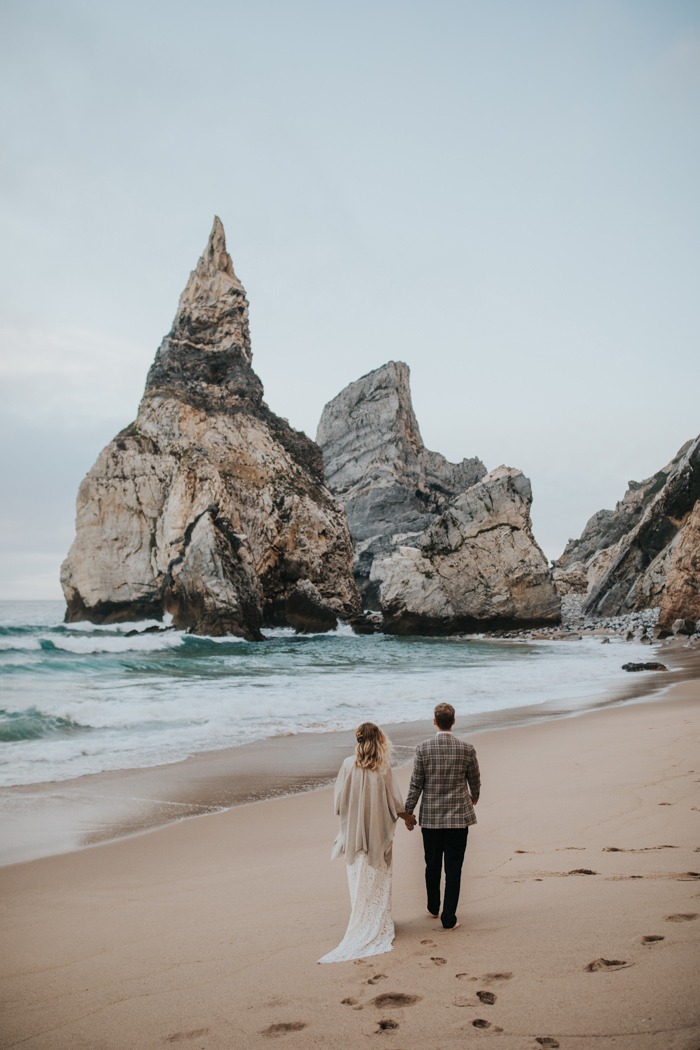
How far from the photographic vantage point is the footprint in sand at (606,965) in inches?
111

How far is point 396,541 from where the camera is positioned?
65.7m

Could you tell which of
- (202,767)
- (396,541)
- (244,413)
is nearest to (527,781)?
(202,767)

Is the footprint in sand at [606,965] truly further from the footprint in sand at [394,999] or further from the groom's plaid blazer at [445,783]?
the groom's plaid blazer at [445,783]

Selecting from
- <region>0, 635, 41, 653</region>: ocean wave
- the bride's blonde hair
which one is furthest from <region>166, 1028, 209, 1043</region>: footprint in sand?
<region>0, 635, 41, 653</region>: ocean wave

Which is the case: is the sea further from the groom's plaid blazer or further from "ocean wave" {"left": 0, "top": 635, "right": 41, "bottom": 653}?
the groom's plaid blazer

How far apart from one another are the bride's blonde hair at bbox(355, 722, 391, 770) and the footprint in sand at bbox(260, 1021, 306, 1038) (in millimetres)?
1248

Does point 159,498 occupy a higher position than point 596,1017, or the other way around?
point 159,498

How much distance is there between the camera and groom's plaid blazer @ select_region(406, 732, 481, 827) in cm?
382

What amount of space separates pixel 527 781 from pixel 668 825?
2.24m

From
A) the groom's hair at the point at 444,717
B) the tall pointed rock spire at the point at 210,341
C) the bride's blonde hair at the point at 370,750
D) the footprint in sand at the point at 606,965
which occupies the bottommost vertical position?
the footprint in sand at the point at 606,965

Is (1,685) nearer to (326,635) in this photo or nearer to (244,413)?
(326,635)

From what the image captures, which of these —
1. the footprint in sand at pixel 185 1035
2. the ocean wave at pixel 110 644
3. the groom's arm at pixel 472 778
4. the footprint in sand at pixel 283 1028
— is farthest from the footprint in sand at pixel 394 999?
the ocean wave at pixel 110 644

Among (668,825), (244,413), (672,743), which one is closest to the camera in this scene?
(668,825)

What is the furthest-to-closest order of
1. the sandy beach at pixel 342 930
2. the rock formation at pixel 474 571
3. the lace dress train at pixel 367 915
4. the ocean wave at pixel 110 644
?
the rock formation at pixel 474 571 < the ocean wave at pixel 110 644 < the lace dress train at pixel 367 915 < the sandy beach at pixel 342 930
